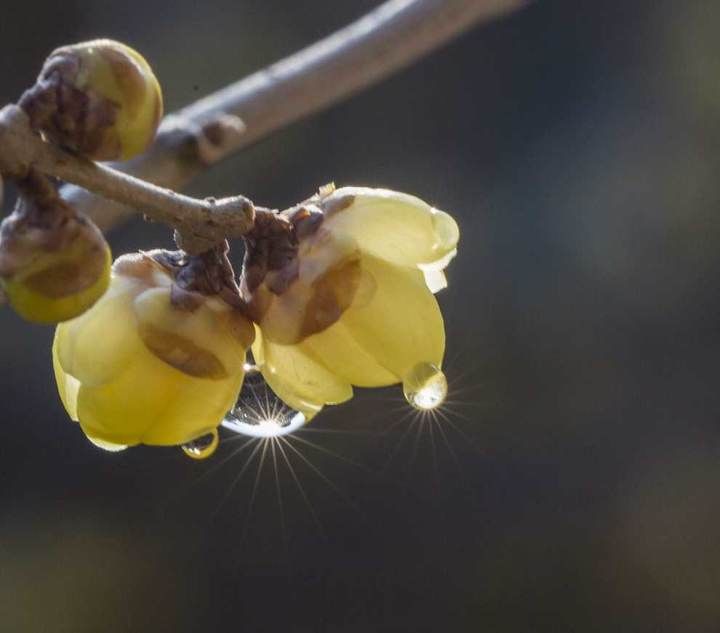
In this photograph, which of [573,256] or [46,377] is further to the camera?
[573,256]

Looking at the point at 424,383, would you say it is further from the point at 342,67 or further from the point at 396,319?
the point at 342,67

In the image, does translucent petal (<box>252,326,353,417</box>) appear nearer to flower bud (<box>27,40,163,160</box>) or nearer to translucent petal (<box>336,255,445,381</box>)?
translucent petal (<box>336,255,445,381</box>)

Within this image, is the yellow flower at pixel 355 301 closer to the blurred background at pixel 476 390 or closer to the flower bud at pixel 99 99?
the flower bud at pixel 99 99

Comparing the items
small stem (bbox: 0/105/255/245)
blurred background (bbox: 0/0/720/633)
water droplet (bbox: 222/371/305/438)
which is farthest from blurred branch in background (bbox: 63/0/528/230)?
blurred background (bbox: 0/0/720/633)

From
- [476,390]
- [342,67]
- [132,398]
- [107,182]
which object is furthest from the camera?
[476,390]

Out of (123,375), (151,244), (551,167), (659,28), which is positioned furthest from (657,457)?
(123,375)

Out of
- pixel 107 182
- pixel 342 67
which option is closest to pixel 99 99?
pixel 107 182

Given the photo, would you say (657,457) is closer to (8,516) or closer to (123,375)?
(8,516)
